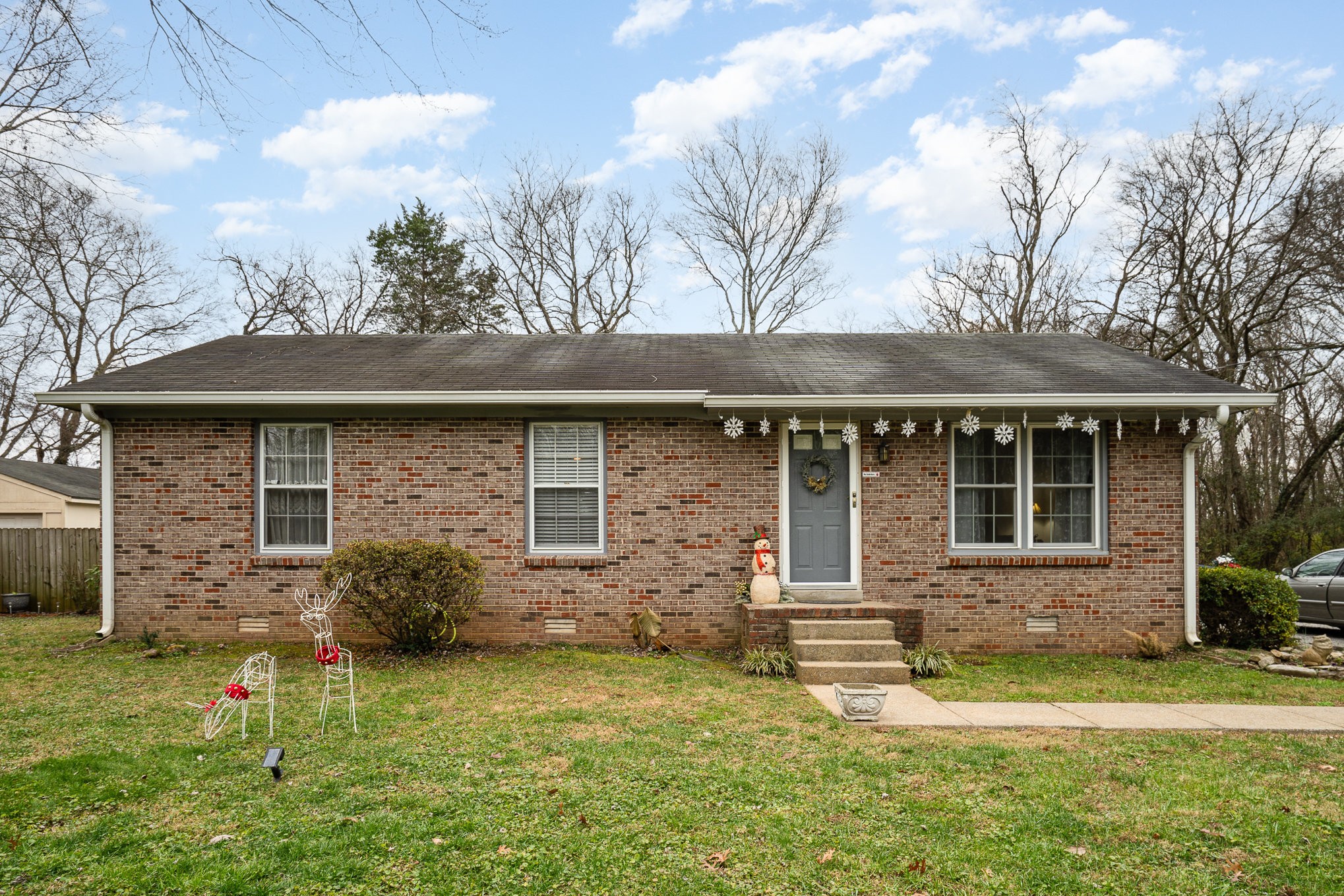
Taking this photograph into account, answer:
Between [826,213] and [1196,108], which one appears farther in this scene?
[826,213]

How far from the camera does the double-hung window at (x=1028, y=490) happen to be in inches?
350

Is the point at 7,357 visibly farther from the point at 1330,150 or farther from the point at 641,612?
the point at 1330,150

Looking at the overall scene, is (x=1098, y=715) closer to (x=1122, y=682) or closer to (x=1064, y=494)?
(x=1122, y=682)

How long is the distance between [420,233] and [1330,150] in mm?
24520

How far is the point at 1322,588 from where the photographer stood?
1084 centimetres

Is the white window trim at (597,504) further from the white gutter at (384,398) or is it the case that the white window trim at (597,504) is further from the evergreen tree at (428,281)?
the evergreen tree at (428,281)

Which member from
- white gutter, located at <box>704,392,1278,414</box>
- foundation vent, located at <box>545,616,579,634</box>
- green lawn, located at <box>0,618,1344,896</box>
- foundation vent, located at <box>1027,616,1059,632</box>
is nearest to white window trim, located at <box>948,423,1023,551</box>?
white gutter, located at <box>704,392,1278,414</box>

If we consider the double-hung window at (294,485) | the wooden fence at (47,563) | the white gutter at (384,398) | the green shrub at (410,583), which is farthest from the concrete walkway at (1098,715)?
the wooden fence at (47,563)

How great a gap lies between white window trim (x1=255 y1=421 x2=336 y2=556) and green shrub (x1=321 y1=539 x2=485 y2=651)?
0.78 metres

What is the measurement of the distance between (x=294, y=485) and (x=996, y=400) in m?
7.92

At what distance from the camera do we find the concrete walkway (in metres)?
5.75

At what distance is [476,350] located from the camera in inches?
429

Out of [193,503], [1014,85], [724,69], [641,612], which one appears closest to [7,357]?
[193,503]

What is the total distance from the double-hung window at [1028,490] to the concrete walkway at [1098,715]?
8.74ft
